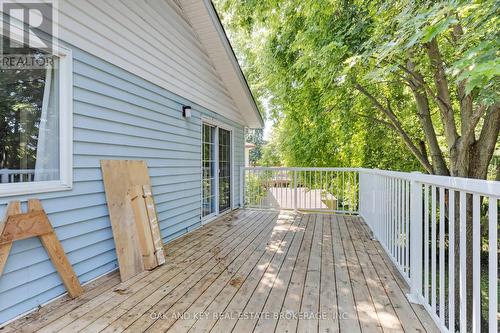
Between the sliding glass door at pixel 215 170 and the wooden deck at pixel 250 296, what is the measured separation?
173cm

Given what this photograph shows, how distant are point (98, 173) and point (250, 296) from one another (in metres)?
1.94

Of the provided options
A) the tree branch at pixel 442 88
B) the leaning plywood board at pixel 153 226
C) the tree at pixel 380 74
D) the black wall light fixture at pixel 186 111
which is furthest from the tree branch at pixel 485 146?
the leaning plywood board at pixel 153 226

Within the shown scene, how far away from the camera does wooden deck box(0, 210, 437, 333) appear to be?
6.67 ft

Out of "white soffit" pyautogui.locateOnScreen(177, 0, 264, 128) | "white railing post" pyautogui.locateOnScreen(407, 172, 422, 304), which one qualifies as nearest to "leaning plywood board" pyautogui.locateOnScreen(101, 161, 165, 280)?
"white railing post" pyautogui.locateOnScreen(407, 172, 422, 304)

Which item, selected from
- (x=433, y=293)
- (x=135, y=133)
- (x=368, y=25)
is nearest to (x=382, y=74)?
(x=368, y=25)

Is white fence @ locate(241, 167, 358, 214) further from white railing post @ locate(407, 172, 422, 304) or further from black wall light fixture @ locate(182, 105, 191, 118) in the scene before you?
white railing post @ locate(407, 172, 422, 304)

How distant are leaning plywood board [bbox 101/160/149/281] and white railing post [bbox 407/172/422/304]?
8.76 ft

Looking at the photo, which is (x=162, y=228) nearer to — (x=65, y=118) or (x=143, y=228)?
(x=143, y=228)

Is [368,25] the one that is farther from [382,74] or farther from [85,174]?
[85,174]

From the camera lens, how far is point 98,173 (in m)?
2.86

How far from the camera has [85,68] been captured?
8.79 ft

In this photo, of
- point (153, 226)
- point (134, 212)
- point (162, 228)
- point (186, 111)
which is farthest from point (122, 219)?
point (186, 111)

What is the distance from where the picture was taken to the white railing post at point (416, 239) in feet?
7.64

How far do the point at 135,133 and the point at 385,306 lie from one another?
3198 mm
